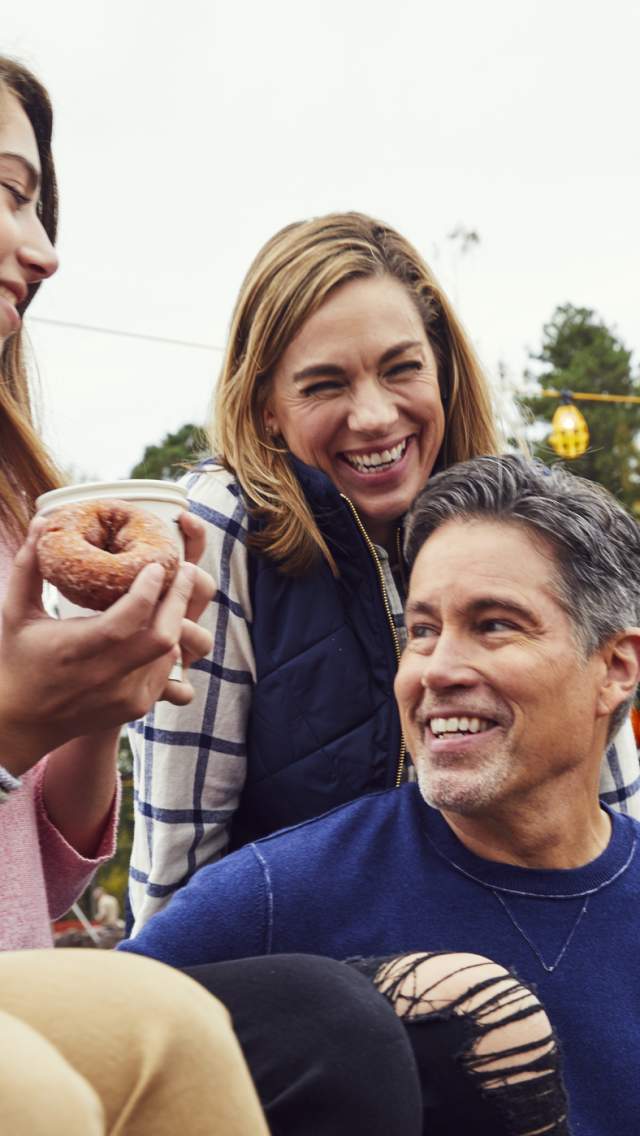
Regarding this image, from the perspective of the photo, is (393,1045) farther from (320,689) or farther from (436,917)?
(320,689)

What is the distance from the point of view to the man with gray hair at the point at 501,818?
7.44 ft

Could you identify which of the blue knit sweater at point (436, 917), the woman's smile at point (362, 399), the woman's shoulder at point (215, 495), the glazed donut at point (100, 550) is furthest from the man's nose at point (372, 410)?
the glazed donut at point (100, 550)

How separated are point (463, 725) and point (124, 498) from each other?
868mm

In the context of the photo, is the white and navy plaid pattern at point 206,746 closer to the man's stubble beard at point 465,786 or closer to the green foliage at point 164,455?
the man's stubble beard at point 465,786

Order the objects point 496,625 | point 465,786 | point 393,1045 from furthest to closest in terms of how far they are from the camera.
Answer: point 496,625, point 465,786, point 393,1045

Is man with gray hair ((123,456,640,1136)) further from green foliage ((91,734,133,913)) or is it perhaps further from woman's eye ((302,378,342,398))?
green foliage ((91,734,133,913))

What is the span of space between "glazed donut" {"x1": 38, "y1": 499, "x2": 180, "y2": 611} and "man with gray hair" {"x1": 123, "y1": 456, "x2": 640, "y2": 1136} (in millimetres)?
629

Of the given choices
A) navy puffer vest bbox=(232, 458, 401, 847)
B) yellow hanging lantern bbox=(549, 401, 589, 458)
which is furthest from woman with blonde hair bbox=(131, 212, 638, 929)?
yellow hanging lantern bbox=(549, 401, 589, 458)

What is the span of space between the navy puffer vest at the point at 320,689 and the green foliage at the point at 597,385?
2404 cm

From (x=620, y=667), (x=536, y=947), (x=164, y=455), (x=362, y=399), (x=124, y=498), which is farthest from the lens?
(x=164, y=455)

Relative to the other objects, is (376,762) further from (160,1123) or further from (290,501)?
(160,1123)

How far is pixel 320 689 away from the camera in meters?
2.91

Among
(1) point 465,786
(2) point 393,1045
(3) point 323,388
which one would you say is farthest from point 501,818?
(3) point 323,388

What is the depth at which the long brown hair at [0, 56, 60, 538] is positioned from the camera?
7.66 ft
